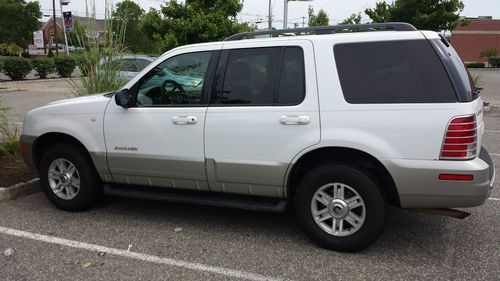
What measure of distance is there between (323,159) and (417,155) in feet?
2.50

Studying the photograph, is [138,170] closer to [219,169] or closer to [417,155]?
[219,169]

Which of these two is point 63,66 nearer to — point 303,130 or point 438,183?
point 303,130

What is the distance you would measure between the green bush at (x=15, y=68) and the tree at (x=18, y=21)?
116 feet

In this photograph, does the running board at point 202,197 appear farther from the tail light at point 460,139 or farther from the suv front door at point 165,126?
the tail light at point 460,139

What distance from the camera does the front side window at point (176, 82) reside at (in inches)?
166

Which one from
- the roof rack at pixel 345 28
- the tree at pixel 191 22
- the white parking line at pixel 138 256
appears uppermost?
the tree at pixel 191 22

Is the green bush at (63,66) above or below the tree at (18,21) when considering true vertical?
below

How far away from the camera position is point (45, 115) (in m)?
4.77

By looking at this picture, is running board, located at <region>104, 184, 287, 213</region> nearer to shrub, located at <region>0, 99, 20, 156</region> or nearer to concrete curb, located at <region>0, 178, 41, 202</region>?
concrete curb, located at <region>0, 178, 41, 202</region>

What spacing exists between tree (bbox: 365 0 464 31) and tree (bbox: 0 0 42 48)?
1849 inches

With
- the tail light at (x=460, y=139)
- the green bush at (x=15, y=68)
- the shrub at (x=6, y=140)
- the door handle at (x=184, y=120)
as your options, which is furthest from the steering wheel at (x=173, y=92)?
the green bush at (x=15, y=68)

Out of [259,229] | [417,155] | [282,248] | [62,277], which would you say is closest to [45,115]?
[62,277]

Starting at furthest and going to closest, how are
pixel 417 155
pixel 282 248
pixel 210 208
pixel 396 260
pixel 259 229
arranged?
pixel 210 208 → pixel 259 229 → pixel 282 248 → pixel 396 260 → pixel 417 155

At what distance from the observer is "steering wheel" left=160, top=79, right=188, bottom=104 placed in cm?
A: 427
